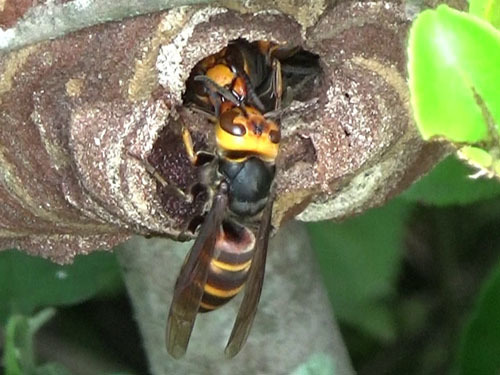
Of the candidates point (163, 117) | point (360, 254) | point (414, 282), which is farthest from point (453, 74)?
point (414, 282)

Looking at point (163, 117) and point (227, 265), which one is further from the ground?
point (163, 117)

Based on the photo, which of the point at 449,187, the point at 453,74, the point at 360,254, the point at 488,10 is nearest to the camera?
the point at 453,74

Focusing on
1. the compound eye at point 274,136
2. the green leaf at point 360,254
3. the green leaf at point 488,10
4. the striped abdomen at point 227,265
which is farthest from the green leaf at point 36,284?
the green leaf at point 488,10

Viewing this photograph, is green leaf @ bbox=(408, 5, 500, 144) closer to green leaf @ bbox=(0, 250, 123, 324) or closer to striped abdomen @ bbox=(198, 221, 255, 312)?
striped abdomen @ bbox=(198, 221, 255, 312)

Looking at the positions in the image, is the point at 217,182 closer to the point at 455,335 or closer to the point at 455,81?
the point at 455,81

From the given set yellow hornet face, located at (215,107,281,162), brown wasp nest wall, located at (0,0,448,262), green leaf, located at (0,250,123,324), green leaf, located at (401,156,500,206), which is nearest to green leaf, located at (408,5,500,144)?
brown wasp nest wall, located at (0,0,448,262)

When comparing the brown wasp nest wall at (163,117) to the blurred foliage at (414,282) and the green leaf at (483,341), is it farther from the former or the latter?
the blurred foliage at (414,282)

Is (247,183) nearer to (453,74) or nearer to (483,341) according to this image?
(453,74)

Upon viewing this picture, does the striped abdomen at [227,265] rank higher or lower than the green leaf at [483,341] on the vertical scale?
higher
